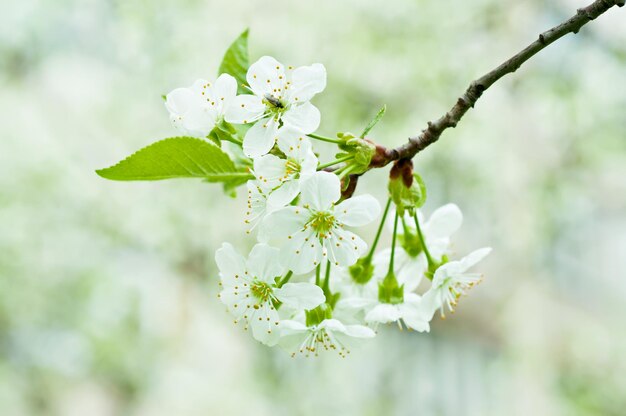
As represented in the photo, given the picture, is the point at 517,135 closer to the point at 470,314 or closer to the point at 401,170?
the point at 470,314

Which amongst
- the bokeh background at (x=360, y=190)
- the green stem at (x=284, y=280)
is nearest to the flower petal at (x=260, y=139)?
the green stem at (x=284, y=280)

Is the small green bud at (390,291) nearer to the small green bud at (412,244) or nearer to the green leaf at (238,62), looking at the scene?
the small green bud at (412,244)

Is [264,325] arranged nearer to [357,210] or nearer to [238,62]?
[357,210]

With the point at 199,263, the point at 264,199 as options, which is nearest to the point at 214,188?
the point at 199,263

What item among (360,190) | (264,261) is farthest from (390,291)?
(360,190)

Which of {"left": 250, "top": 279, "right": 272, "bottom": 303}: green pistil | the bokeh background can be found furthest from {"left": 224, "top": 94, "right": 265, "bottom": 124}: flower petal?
the bokeh background
